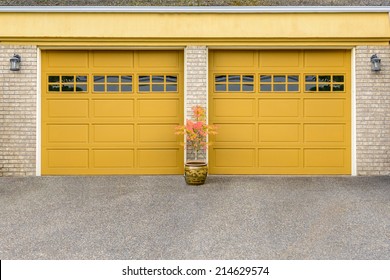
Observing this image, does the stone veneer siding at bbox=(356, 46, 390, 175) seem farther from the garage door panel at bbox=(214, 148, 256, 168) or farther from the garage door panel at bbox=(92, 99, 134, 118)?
the garage door panel at bbox=(92, 99, 134, 118)

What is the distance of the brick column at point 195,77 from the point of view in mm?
7832

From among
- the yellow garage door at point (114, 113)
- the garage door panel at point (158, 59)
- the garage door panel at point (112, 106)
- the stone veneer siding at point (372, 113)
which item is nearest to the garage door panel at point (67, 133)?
the yellow garage door at point (114, 113)

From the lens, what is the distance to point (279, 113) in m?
8.06

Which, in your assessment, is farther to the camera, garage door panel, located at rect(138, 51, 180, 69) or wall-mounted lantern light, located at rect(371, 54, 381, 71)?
garage door panel, located at rect(138, 51, 180, 69)

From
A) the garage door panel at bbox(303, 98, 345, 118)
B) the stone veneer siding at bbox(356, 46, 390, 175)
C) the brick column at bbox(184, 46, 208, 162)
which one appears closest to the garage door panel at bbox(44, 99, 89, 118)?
the brick column at bbox(184, 46, 208, 162)

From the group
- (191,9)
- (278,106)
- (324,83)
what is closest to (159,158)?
(278,106)

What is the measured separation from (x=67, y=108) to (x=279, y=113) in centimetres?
484

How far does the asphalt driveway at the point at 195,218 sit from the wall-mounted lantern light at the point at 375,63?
7.90 ft

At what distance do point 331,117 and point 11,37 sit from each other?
7375 mm

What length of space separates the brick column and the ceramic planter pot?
0.71 meters

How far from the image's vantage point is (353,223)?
4.80m

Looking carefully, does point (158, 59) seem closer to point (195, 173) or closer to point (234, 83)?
point (234, 83)

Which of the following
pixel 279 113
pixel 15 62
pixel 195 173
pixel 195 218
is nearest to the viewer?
pixel 195 218

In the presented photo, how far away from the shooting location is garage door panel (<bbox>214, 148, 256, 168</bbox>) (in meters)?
8.08
